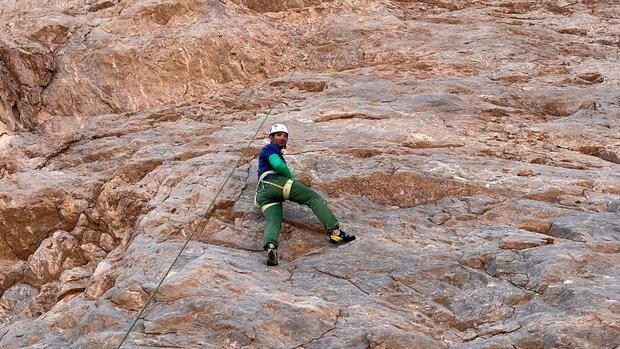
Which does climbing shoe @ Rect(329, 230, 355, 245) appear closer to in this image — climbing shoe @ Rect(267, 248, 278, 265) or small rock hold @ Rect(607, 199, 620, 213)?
climbing shoe @ Rect(267, 248, 278, 265)

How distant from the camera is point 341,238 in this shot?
7.15 meters

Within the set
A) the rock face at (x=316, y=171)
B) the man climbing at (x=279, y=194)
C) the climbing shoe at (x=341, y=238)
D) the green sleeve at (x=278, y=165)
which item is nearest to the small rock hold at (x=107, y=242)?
the rock face at (x=316, y=171)

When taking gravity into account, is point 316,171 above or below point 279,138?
below

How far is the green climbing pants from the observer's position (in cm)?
720

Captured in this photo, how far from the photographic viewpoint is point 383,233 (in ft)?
24.5

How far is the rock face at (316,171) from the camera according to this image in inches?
Result: 229

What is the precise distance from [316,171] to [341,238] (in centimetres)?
185

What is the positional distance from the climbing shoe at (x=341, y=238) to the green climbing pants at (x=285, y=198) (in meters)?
0.09

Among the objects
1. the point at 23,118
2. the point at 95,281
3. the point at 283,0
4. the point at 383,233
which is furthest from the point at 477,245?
the point at 283,0

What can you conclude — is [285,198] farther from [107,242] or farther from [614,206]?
[614,206]

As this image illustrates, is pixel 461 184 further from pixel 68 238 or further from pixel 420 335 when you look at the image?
pixel 68 238

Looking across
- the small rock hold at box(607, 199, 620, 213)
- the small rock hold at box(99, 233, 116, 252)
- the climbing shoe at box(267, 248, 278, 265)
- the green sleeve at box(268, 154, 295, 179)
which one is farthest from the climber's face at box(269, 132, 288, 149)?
the small rock hold at box(607, 199, 620, 213)

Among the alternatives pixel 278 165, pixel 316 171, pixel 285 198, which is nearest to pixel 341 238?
pixel 285 198

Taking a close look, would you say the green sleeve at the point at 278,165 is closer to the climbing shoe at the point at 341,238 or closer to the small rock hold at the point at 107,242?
the climbing shoe at the point at 341,238
